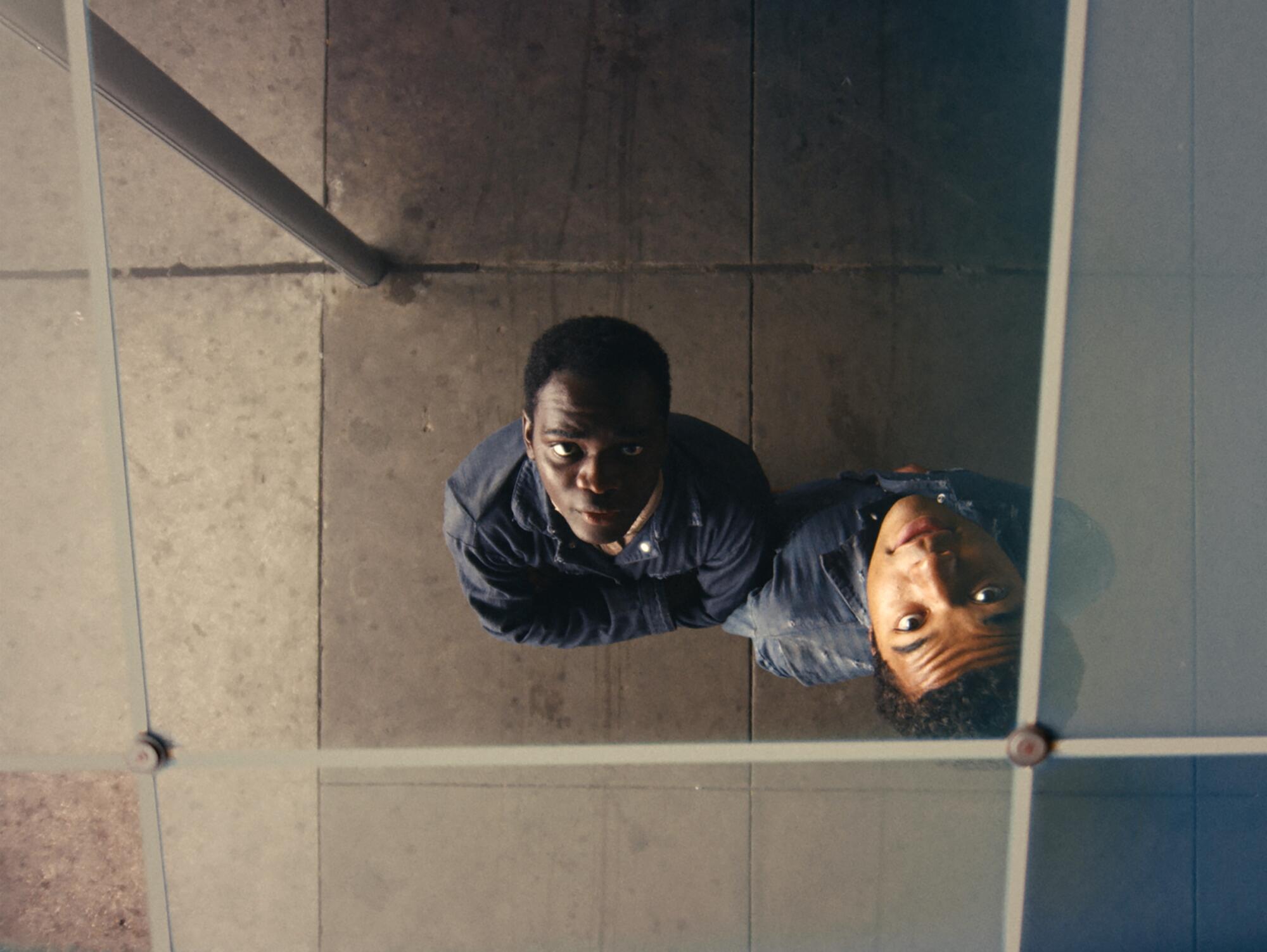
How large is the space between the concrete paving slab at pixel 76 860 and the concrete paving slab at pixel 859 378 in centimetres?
172

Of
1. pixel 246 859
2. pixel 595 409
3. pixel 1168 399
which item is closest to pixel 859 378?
pixel 595 409

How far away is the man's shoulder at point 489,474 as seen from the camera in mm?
1382

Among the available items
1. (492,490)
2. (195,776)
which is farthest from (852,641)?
(195,776)

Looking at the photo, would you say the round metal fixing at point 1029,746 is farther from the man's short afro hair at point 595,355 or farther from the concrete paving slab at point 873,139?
the concrete paving slab at point 873,139

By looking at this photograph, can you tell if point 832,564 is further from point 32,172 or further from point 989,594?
point 32,172

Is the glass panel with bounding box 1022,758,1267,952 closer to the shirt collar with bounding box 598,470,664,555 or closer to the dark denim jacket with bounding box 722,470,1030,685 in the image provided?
the dark denim jacket with bounding box 722,470,1030,685

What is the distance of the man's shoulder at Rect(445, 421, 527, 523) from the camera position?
1382mm

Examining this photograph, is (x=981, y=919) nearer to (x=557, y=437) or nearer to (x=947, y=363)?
(x=557, y=437)

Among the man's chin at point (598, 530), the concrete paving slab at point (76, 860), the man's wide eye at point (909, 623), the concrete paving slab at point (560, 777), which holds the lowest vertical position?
the concrete paving slab at point (76, 860)

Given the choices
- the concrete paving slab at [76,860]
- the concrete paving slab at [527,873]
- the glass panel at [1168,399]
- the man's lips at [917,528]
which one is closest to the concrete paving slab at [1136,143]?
the glass panel at [1168,399]

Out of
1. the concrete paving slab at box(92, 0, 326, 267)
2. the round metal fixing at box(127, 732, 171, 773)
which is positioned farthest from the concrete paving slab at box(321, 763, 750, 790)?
the concrete paving slab at box(92, 0, 326, 267)

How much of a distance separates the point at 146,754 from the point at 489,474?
2.24 feet

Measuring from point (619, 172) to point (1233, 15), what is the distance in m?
1.45

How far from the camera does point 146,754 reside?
867 mm
